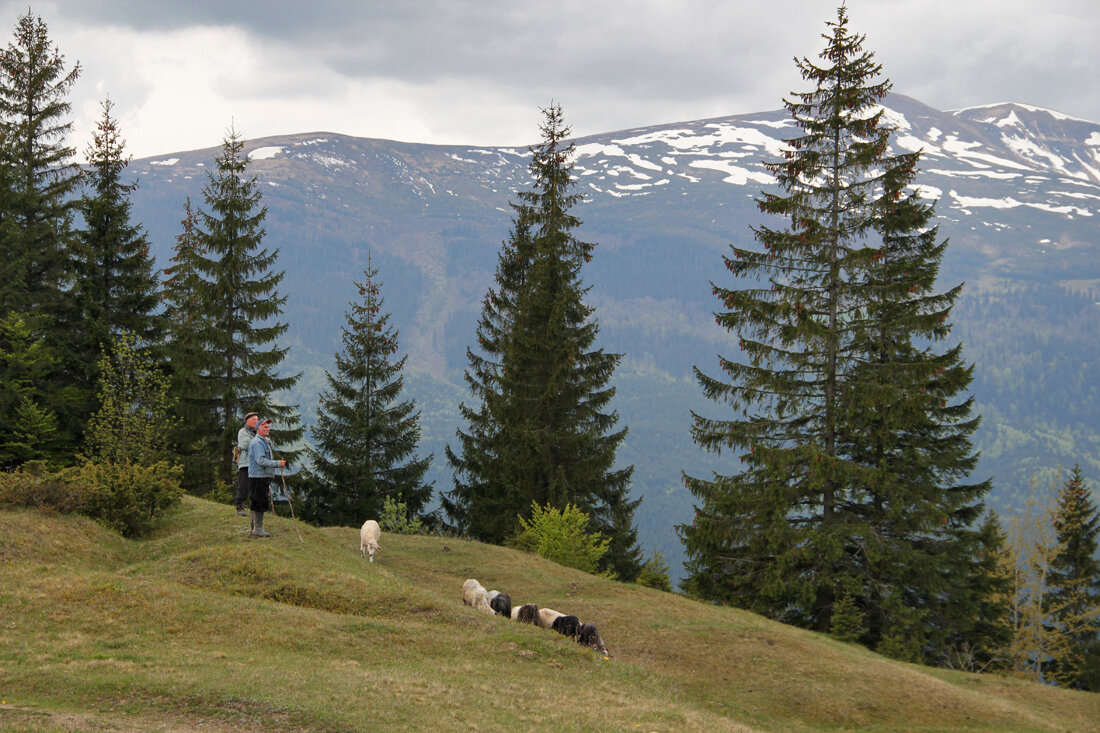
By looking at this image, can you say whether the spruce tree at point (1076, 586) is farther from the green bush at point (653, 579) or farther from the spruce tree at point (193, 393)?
the spruce tree at point (193, 393)

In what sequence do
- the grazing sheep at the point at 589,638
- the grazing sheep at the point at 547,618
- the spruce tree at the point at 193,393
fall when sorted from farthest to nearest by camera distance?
the spruce tree at the point at 193,393 → the grazing sheep at the point at 547,618 → the grazing sheep at the point at 589,638

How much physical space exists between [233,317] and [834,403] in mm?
26692

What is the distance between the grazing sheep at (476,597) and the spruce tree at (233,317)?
21181 millimetres

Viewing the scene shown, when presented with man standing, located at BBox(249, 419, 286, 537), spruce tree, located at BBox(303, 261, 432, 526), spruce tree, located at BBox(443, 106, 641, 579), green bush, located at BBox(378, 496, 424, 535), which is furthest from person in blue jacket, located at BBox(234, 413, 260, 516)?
spruce tree, located at BBox(303, 261, 432, 526)

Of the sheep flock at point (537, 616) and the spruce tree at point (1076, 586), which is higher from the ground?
the sheep flock at point (537, 616)

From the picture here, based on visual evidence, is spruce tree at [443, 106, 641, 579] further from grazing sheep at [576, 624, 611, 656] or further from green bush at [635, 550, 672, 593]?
grazing sheep at [576, 624, 611, 656]

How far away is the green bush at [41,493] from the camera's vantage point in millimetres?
18141

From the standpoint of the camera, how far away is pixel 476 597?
59.8ft

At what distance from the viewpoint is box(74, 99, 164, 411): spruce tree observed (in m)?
35.8

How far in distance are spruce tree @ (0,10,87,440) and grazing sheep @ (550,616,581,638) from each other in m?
24.3

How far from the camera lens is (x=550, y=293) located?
3822 centimetres

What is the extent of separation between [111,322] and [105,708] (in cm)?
3128

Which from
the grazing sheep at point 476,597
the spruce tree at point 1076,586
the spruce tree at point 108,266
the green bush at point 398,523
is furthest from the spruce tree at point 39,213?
the spruce tree at point 1076,586

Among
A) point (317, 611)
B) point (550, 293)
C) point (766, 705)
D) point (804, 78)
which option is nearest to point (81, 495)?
point (317, 611)
